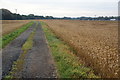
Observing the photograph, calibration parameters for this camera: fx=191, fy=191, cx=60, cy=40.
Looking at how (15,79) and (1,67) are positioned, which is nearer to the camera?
(15,79)

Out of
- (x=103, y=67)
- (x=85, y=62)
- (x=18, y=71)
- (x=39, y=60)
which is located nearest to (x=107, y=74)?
(x=103, y=67)

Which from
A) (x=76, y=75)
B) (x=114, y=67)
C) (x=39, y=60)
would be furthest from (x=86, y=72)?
(x=39, y=60)

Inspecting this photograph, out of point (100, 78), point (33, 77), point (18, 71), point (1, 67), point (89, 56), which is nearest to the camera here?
point (100, 78)

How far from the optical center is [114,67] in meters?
7.36

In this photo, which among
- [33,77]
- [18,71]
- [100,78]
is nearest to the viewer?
[100,78]

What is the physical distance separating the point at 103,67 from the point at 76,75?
3.85 ft

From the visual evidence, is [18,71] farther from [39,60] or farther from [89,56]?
[89,56]

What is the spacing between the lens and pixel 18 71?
25.9ft

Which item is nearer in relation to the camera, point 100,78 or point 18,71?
point 100,78

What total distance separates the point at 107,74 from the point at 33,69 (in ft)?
10.6

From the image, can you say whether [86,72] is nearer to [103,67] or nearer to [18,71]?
[103,67]

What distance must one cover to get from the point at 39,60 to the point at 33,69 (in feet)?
5.89

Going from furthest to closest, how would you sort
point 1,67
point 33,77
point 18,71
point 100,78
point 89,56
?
1. point 89,56
2. point 1,67
3. point 18,71
4. point 33,77
5. point 100,78

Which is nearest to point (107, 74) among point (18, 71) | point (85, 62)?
point (85, 62)
